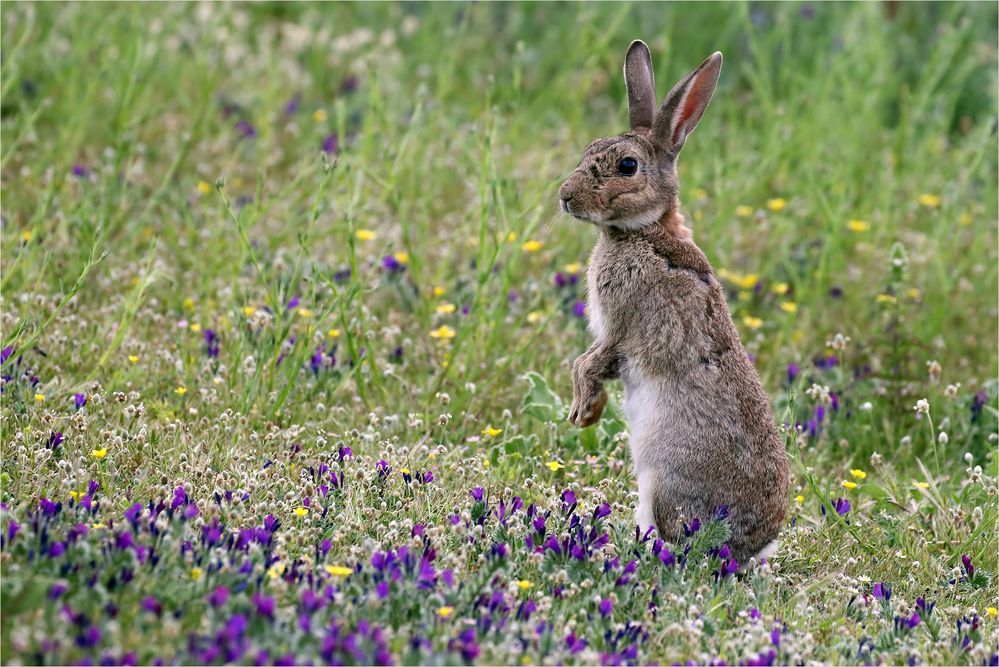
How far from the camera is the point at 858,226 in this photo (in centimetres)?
779

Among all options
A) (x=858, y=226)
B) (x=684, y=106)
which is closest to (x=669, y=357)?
(x=684, y=106)

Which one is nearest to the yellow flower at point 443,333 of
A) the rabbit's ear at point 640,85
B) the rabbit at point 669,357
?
the rabbit at point 669,357

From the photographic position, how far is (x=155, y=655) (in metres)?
3.46

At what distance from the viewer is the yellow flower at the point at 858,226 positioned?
779 cm

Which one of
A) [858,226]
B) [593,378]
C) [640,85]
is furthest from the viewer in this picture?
[858,226]

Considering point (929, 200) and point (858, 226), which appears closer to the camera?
point (858, 226)

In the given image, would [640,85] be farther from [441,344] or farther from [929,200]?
[929,200]

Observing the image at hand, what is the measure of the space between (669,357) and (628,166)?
767 mm

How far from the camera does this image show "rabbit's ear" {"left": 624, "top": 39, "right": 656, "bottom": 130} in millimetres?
5227

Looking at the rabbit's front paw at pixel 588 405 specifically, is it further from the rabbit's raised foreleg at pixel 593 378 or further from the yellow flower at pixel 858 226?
the yellow flower at pixel 858 226

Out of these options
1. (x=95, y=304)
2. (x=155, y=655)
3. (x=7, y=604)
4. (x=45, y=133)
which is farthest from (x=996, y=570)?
(x=45, y=133)

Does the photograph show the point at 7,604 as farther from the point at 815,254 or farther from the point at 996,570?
A: the point at 815,254

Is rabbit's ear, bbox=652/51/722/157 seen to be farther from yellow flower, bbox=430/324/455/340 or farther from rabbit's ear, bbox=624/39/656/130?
yellow flower, bbox=430/324/455/340

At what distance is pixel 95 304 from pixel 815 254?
4.09 meters
